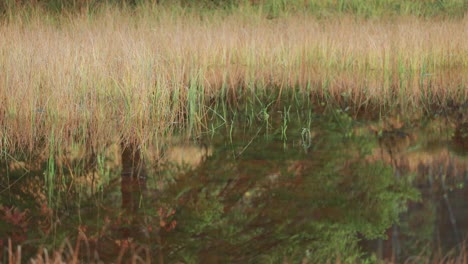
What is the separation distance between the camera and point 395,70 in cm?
804

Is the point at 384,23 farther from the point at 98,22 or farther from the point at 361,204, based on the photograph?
the point at 361,204

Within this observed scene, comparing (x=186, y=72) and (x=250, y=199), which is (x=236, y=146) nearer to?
(x=250, y=199)

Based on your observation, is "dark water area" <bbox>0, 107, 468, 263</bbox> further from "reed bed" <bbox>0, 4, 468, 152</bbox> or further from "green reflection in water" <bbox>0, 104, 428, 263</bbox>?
"reed bed" <bbox>0, 4, 468, 152</bbox>

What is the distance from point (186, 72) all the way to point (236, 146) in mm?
1793

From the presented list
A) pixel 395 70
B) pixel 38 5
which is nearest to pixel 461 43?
pixel 395 70

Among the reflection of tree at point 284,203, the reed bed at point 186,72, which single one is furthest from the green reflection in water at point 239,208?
the reed bed at point 186,72

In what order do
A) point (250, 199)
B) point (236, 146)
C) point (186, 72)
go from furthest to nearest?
point (186, 72), point (236, 146), point (250, 199)

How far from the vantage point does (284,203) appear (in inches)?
168

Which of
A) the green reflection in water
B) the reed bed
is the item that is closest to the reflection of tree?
the green reflection in water

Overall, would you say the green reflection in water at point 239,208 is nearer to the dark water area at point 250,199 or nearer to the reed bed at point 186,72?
the dark water area at point 250,199

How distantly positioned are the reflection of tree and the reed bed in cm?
83

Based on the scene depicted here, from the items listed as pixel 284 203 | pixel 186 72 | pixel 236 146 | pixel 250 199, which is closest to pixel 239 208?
pixel 250 199

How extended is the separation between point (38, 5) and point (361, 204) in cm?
820

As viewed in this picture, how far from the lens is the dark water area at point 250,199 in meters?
3.56
